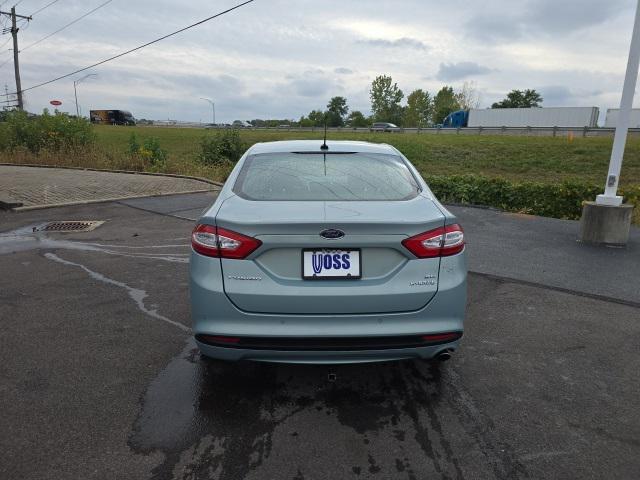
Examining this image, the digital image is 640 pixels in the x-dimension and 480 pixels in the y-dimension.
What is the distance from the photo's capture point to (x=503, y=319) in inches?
177

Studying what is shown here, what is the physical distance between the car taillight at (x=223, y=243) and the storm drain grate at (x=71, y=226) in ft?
22.2

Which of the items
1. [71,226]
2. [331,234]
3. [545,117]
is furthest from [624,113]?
[545,117]

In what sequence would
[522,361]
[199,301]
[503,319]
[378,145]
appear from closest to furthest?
1. [199,301]
2. [522,361]
3. [378,145]
4. [503,319]

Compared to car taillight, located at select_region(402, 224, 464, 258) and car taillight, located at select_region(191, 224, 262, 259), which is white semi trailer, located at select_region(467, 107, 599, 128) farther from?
car taillight, located at select_region(191, 224, 262, 259)

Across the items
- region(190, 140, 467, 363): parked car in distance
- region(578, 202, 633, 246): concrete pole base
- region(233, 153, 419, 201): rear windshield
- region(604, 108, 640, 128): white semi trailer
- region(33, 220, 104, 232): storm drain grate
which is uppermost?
region(604, 108, 640, 128): white semi trailer

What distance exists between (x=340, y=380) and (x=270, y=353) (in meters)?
0.85

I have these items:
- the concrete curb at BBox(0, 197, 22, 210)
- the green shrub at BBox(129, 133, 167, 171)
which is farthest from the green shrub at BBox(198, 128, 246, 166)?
the concrete curb at BBox(0, 197, 22, 210)

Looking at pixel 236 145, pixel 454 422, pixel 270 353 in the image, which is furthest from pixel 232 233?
pixel 236 145

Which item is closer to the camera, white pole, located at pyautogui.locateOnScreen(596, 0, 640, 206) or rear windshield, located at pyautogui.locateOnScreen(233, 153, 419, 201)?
rear windshield, located at pyautogui.locateOnScreen(233, 153, 419, 201)

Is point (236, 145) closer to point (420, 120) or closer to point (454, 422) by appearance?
point (454, 422)

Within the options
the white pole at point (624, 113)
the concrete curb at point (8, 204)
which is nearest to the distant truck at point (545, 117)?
the white pole at point (624, 113)

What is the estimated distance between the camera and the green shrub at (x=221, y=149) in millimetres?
20156

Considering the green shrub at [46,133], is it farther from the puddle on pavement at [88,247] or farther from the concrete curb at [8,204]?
the puddle on pavement at [88,247]

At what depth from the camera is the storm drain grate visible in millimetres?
8528
